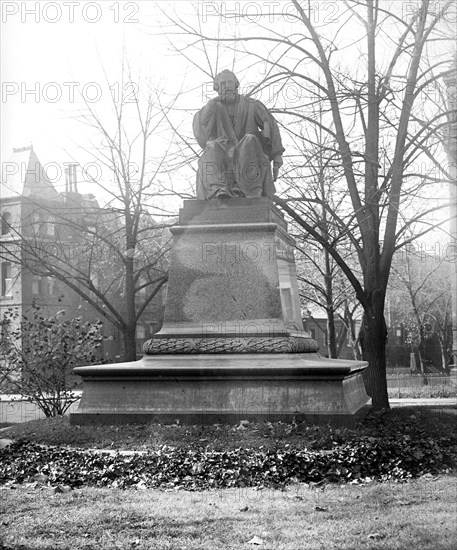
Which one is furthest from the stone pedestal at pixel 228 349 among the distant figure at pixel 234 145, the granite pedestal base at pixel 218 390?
the distant figure at pixel 234 145

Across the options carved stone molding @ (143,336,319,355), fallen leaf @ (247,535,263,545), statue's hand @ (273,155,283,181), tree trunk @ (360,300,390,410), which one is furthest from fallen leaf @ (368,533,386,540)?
tree trunk @ (360,300,390,410)

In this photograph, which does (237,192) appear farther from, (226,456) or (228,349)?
(226,456)

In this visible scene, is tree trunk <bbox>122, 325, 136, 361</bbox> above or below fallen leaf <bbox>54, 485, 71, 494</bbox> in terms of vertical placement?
above

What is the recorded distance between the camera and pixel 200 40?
17344 millimetres

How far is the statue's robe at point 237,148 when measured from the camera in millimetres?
11836

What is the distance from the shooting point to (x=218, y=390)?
10.1m

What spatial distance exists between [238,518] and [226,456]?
2100 millimetres

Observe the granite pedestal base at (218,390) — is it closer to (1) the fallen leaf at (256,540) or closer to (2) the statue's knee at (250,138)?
(2) the statue's knee at (250,138)

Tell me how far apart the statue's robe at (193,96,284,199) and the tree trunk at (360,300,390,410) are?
5.00 m

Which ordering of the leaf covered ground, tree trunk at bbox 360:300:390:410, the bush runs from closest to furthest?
1. the leaf covered ground
2. the bush
3. tree trunk at bbox 360:300:390:410

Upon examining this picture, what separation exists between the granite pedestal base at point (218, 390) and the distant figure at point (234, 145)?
2680mm

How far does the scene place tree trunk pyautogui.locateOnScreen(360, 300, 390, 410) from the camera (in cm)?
1597

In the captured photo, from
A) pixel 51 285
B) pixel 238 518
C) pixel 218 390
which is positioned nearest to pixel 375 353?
pixel 218 390

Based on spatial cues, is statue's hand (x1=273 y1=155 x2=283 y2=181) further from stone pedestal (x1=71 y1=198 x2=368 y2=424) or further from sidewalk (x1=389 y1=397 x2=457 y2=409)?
sidewalk (x1=389 y1=397 x2=457 y2=409)
